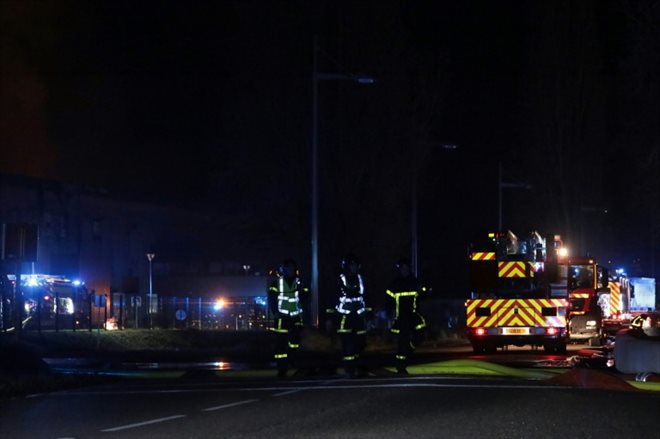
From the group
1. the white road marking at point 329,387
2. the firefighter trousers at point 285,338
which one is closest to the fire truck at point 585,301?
the firefighter trousers at point 285,338

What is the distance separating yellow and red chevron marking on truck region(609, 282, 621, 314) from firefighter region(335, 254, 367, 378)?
25.3 m

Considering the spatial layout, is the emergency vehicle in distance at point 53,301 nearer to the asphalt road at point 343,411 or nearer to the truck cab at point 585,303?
the truck cab at point 585,303

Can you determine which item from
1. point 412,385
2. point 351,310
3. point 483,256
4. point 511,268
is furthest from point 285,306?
point 511,268

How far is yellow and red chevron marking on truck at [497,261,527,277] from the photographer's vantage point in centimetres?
2778

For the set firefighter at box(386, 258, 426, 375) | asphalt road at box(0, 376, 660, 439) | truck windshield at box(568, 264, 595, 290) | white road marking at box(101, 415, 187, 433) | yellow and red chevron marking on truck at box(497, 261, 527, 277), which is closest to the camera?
asphalt road at box(0, 376, 660, 439)

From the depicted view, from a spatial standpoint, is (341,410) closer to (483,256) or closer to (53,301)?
(483,256)

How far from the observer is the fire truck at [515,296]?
27.5m

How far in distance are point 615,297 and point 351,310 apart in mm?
26312

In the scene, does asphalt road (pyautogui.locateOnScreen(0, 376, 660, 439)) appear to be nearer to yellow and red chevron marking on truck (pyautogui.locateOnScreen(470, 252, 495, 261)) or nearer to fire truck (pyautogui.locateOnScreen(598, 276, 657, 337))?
yellow and red chevron marking on truck (pyautogui.locateOnScreen(470, 252, 495, 261))

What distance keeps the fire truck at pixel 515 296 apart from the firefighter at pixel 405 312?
31.9 feet

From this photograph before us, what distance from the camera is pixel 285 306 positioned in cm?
1870

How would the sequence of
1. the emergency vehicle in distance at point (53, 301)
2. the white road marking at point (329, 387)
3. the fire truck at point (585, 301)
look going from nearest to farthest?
1. the white road marking at point (329, 387)
2. the fire truck at point (585, 301)
3. the emergency vehicle in distance at point (53, 301)

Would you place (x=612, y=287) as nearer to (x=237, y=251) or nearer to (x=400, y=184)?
(x=400, y=184)

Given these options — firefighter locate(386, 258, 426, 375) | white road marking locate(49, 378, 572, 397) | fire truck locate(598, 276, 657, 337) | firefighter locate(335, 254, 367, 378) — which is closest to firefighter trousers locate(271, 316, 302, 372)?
firefighter locate(335, 254, 367, 378)
